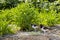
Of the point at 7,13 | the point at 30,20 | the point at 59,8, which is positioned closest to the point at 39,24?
the point at 30,20

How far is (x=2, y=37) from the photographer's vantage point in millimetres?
5164

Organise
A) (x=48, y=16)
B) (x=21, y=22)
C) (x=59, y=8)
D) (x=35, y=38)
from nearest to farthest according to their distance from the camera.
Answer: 1. (x=35, y=38)
2. (x=21, y=22)
3. (x=48, y=16)
4. (x=59, y=8)

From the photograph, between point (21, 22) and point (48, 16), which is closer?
point (21, 22)

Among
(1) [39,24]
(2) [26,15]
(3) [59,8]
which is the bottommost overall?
(3) [59,8]

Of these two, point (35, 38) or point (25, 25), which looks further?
point (25, 25)

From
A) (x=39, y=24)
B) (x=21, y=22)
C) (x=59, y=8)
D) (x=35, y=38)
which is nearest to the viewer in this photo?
(x=35, y=38)

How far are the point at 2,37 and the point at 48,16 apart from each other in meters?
2.63

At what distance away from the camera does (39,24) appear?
679 cm

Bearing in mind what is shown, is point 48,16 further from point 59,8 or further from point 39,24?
point 59,8

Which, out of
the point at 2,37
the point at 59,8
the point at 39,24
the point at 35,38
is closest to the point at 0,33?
the point at 2,37

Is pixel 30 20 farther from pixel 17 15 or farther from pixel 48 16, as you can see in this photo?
pixel 48 16

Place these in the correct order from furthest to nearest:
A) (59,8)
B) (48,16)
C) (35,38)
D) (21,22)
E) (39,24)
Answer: (59,8) < (48,16) < (39,24) < (21,22) < (35,38)

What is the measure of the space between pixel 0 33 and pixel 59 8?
5990mm

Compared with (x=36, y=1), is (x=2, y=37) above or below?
above
